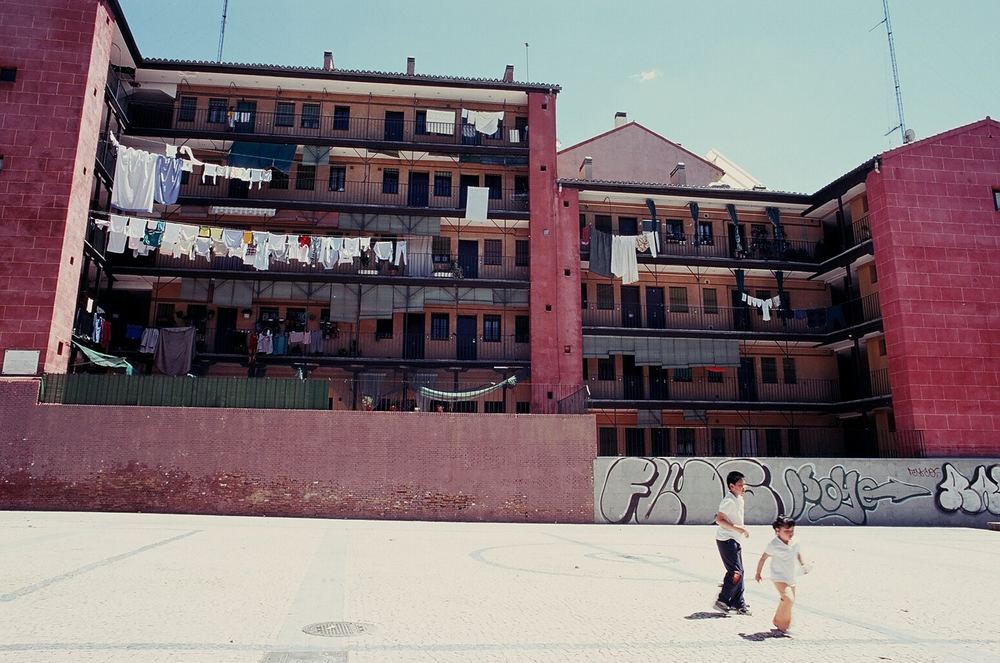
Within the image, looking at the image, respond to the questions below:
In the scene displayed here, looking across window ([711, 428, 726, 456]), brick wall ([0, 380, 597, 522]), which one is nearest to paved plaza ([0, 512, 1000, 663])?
brick wall ([0, 380, 597, 522])

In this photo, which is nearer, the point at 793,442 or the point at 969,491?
the point at 969,491

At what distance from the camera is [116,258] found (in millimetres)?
26812

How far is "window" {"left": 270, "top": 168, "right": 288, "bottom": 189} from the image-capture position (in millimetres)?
29214

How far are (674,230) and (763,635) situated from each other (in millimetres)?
26370

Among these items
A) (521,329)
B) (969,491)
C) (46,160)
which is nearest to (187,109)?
(46,160)

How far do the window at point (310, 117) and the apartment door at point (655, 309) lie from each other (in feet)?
57.2

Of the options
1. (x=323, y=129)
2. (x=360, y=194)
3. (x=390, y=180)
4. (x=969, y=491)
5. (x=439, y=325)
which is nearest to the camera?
(x=969, y=491)

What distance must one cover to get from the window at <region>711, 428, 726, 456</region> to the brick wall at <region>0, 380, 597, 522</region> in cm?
981

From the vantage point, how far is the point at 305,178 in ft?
97.2

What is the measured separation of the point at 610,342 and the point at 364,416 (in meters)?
12.4

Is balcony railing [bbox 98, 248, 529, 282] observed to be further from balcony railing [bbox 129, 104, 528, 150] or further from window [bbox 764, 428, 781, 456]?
window [bbox 764, 428, 781, 456]

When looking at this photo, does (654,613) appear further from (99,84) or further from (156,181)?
(99,84)

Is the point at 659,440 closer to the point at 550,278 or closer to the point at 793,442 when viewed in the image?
the point at 793,442

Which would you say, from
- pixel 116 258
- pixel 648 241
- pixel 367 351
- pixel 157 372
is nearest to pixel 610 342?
pixel 648 241
